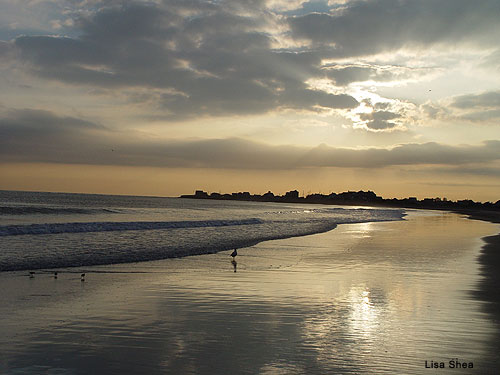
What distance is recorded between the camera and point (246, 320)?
27.9 ft

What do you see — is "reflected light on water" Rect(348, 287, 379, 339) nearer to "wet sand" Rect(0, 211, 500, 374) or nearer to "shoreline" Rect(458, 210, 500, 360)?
"wet sand" Rect(0, 211, 500, 374)

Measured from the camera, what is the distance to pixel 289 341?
722 centimetres

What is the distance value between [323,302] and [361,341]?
118 inches

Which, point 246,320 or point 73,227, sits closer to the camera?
point 246,320

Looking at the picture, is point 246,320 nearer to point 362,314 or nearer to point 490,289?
point 362,314

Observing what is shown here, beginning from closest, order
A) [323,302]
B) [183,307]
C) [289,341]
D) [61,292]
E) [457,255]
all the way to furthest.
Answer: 1. [289,341]
2. [183,307]
3. [323,302]
4. [61,292]
5. [457,255]

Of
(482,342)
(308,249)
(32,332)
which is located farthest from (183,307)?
(308,249)

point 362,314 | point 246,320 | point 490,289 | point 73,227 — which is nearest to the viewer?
point 246,320

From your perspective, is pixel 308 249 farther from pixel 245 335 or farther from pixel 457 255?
pixel 245 335

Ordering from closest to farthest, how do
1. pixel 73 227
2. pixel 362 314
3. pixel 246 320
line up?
pixel 246 320, pixel 362 314, pixel 73 227

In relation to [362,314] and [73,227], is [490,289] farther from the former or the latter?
[73,227]

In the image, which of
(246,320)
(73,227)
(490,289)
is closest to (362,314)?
(246,320)

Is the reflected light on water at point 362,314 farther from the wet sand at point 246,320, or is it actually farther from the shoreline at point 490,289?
the shoreline at point 490,289

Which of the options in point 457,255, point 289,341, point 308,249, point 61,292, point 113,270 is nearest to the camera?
point 289,341
